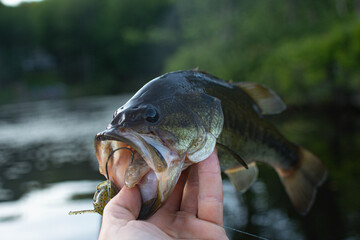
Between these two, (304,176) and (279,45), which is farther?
(279,45)

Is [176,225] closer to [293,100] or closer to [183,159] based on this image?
[183,159]

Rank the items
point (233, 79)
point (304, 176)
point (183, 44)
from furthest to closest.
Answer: point (183, 44) < point (233, 79) < point (304, 176)

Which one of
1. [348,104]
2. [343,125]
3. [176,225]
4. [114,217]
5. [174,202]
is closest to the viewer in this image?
[114,217]

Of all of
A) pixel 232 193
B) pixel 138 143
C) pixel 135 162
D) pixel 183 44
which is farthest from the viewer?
pixel 183 44

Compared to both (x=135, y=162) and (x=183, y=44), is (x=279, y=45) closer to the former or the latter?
(x=183, y=44)

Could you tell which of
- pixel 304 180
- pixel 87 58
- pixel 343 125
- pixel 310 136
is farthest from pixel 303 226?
pixel 87 58

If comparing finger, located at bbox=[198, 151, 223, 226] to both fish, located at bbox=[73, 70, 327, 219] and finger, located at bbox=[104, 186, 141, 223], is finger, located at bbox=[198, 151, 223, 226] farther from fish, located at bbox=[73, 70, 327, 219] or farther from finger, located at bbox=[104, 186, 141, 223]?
finger, located at bbox=[104, 186, 141, 223]

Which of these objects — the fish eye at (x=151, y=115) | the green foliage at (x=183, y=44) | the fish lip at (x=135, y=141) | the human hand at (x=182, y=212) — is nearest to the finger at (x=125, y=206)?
the human hand at (x=182, y=212)

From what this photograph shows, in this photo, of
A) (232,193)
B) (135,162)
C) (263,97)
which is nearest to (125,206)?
(135,162)
